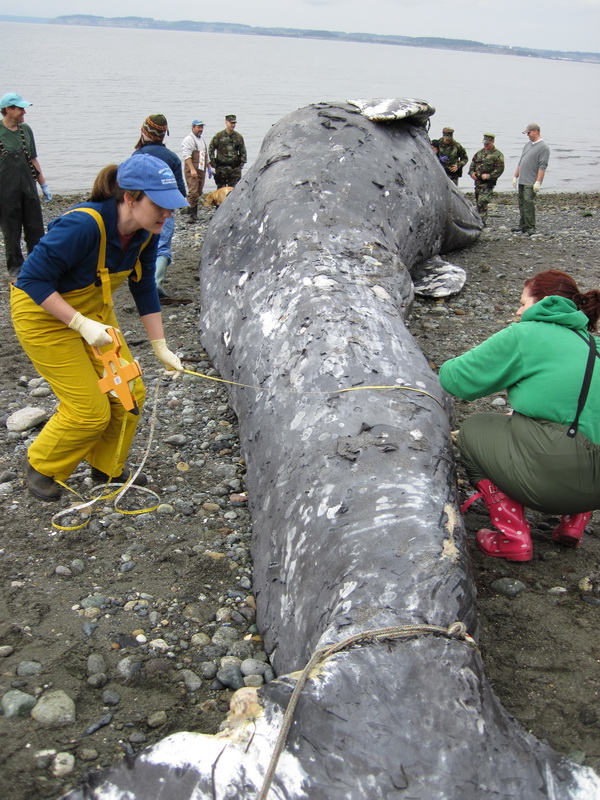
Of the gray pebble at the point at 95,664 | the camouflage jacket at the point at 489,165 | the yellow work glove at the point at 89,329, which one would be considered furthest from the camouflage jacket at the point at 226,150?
the gray pebble at the point at 95,664

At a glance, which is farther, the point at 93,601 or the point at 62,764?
the point at 93,601

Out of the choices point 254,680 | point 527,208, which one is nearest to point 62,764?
point 254,680

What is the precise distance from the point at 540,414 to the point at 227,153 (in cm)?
1108

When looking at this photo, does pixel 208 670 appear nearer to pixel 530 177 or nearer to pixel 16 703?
pixel 16 703

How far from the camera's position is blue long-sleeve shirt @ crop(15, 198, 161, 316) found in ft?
11.0

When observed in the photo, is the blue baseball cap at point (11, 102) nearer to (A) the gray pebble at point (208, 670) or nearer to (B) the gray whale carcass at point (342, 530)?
(B) the gray whale carcass at point (342, 530)

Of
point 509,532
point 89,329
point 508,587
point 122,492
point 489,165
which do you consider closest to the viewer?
point 508,587

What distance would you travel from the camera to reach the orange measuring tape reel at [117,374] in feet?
12.1

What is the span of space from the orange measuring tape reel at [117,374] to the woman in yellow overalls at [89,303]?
12 cm

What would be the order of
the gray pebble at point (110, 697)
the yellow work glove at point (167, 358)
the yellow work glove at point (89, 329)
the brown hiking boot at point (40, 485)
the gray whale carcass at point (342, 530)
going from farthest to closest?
the yellow work glove at point (167, 358)
the brown hiking boot at point (40, 485)
the yellow work glove at point (89, 329)
the gray pebble at point (110, 697)
the gray whale carcass at point (342, 530)

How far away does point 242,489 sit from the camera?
4270 mm

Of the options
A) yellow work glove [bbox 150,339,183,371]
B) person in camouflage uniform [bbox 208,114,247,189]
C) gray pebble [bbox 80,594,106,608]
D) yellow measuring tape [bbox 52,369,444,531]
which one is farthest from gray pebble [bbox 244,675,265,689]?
person in camouflage uniform [bbox 208,114,247,189]

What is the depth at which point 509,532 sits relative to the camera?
11.7 ft

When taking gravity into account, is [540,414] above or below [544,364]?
below
